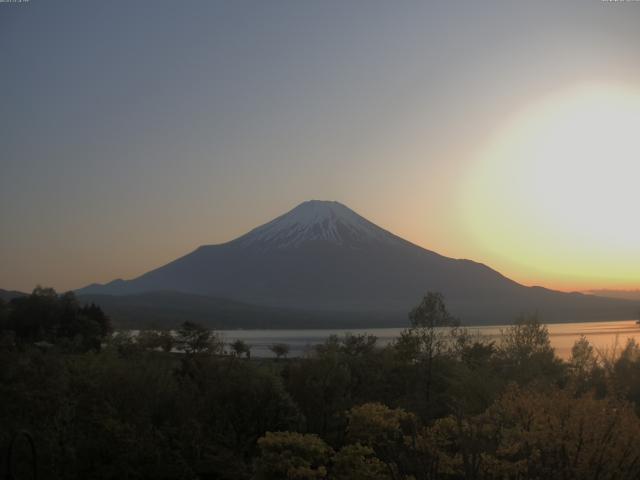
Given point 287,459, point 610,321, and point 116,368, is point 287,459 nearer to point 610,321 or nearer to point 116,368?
point 116,368

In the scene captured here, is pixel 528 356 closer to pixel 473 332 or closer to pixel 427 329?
pixel 427 329

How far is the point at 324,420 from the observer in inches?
625

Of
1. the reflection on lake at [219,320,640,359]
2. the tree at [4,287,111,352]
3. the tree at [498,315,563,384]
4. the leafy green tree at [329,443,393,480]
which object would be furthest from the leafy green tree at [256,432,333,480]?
the tree at [4,287,111,352]

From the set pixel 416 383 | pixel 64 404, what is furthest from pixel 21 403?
pixel 416 383

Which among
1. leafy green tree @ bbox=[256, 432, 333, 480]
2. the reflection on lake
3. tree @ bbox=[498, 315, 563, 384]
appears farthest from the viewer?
the reflection on lake

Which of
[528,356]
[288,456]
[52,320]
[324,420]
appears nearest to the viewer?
[288,456]

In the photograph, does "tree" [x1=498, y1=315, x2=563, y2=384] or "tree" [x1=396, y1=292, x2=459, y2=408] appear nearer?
"tree" [x1=498, y1=315, x2=563, y2=384]

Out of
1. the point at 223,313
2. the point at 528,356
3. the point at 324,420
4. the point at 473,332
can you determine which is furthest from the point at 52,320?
the point at 223,313

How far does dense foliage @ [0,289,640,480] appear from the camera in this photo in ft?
26.8

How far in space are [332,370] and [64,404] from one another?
798cm

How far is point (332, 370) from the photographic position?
60.2 feet

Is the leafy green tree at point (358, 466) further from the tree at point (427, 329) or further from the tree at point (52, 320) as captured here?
the tree at point (52, 320)

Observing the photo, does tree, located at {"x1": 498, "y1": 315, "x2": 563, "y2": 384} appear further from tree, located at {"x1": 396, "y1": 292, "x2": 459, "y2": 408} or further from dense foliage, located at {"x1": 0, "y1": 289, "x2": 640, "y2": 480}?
tree, located at {"x1": 396, "y1": 292, "x2": 459, "y2": 408}

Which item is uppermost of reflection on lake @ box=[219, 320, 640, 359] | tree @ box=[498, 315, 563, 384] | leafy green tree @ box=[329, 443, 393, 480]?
tree @ box=[498, 315, 563, 384]
